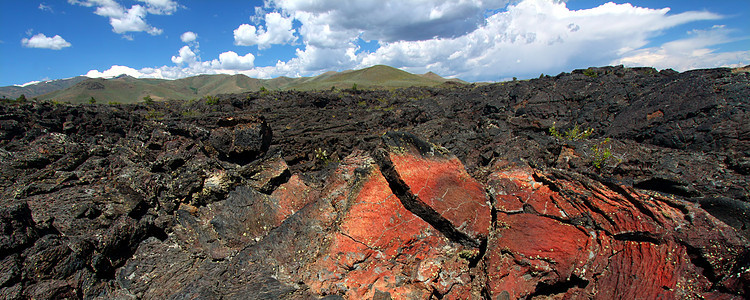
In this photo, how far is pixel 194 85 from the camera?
141 m

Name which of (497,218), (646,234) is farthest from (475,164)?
(646,234)

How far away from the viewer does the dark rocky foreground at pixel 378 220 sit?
378 cm

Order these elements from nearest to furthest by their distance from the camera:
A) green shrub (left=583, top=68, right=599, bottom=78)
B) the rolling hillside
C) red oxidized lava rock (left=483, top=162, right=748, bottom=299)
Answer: red oxidized lava rock (left=483, top=162, right=748, bottom=299) < green shrub (left=583, top=68, right=599, bottom=78) < the rolling hillside

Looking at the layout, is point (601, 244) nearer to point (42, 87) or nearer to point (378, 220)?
point (378, 220)

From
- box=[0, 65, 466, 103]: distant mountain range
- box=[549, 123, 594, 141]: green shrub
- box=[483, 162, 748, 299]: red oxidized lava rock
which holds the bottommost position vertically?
box=[483, 162, 748, 299]: red oxidized lava rock

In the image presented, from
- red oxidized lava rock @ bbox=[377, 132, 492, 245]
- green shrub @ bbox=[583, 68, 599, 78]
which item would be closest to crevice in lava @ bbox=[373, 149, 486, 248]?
red oxidized lava rock @ bbox=[377, 132, 492, 245]

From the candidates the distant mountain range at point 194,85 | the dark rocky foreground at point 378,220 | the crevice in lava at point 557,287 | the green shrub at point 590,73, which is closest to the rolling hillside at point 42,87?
the distant mountain range at point 194,85

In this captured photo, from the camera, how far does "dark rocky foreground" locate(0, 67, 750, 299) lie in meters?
3.78

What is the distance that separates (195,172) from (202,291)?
108 inches

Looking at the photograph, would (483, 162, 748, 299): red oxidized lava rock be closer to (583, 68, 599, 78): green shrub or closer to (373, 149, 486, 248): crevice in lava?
(373, 149, 486, 248): crevice in lava

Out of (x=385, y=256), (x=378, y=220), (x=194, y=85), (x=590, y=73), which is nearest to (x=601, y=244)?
(x=385, y=256)

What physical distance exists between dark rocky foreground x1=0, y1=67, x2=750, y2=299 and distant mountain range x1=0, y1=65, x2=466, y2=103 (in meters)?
37.0

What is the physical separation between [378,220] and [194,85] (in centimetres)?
16377

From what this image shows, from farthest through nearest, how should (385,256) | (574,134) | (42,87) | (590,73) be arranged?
(42,87) → (590,73) → (574,134) → (385,256)
